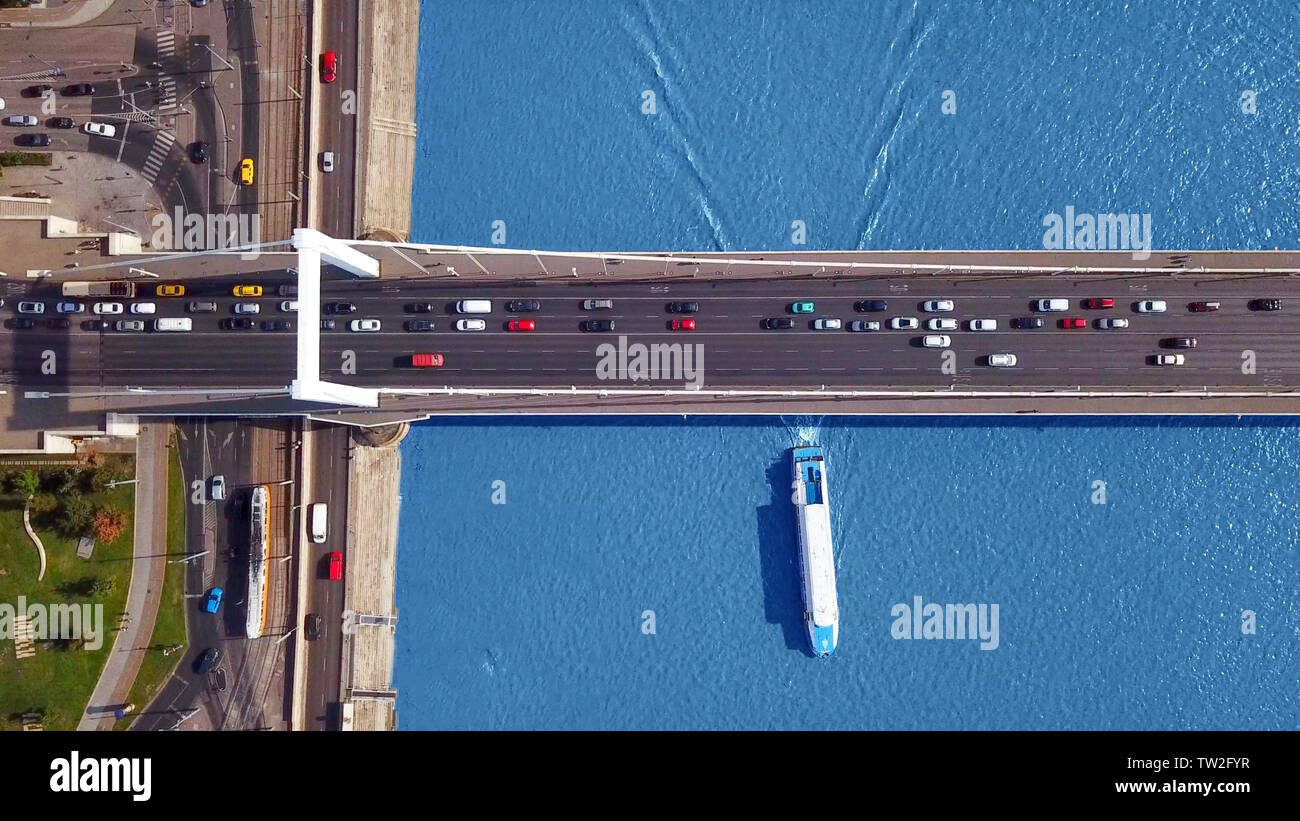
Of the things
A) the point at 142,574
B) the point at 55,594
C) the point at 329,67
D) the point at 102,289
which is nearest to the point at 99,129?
the point at 102,289

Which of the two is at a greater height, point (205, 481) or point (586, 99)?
point (586, 99)

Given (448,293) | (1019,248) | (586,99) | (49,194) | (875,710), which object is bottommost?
(875,710)

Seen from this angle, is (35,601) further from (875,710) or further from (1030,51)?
(1030,51)

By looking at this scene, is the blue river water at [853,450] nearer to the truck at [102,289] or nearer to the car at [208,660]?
the car at [208,660]

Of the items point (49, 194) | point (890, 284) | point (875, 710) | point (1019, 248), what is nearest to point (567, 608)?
point (875, 710)

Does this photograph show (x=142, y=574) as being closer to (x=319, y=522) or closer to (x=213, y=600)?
(x=213, y=600)

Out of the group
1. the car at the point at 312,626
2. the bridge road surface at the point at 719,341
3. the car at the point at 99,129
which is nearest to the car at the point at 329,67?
the bridge road surface at the point at 719,341
